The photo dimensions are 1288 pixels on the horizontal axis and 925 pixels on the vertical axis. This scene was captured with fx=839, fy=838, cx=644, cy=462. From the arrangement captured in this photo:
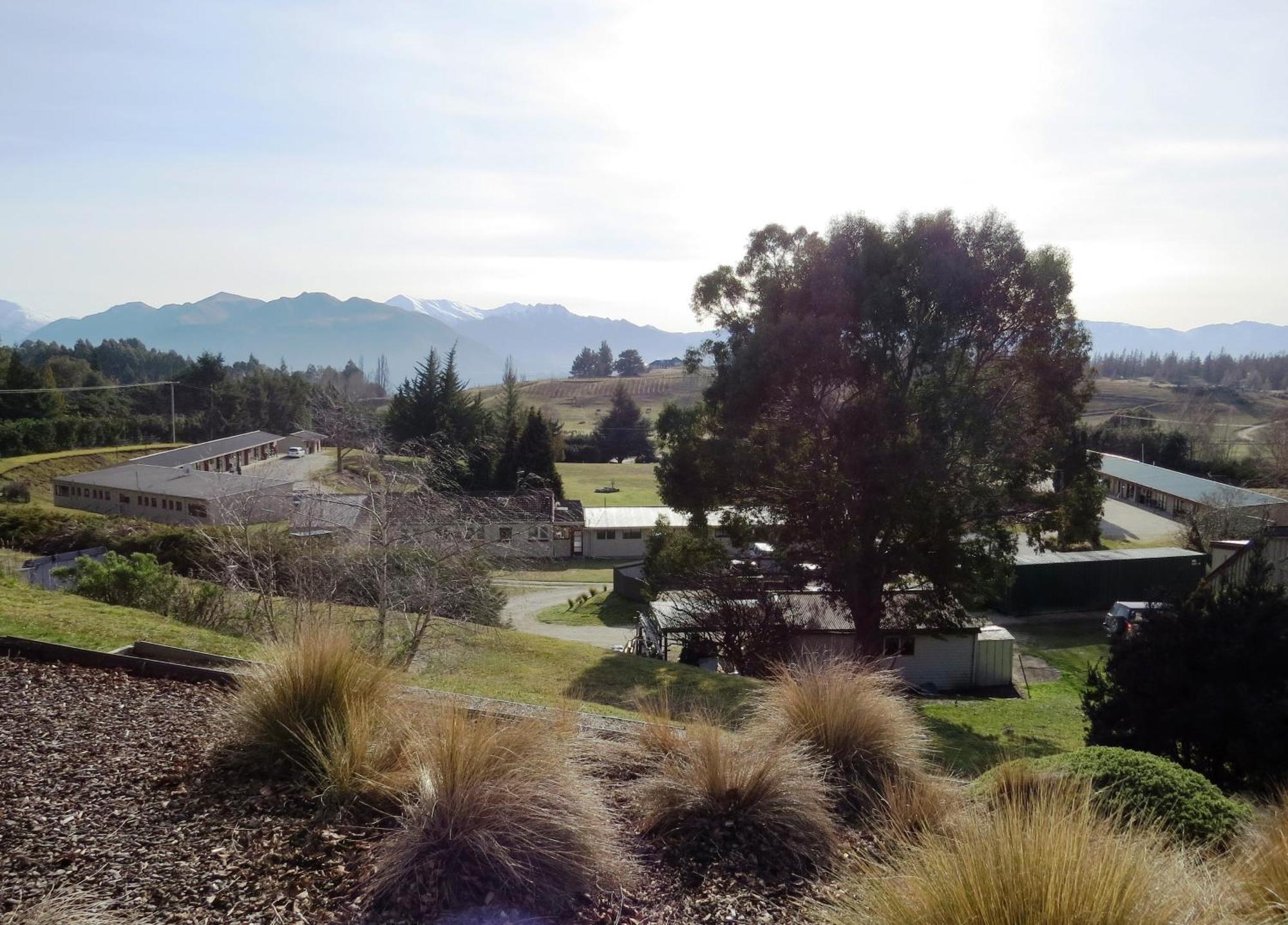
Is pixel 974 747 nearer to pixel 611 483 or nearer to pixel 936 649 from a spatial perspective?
pixel 936 649

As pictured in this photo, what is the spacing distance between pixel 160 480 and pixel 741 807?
3783cm

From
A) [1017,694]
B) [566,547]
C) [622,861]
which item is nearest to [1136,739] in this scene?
[622,861]

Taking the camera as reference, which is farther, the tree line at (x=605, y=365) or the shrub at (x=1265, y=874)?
the tree line at (x=605, y=365)

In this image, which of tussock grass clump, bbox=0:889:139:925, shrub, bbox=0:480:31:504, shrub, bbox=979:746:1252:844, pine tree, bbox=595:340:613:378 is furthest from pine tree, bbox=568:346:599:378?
tussock grass clump, bbox=0:889:139:925

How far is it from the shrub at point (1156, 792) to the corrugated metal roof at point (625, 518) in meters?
30.5

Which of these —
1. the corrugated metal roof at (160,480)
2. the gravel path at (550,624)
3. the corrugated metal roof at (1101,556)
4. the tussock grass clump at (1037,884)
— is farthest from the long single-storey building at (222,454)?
the tussock grass clump at (1037,884)

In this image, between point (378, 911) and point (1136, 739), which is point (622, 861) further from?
point (1136, 739)

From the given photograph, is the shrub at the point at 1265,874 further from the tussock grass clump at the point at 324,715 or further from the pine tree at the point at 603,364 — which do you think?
the pine tree at the point at 603,364

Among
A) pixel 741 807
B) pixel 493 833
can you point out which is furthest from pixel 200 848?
pixel 741 807

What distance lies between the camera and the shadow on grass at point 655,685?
32.0 feet

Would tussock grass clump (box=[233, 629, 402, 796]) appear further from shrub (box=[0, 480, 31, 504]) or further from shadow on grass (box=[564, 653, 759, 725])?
shrub (box=[0, 480, 31, 504])

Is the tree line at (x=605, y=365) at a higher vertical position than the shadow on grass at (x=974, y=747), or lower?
higher

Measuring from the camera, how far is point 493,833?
11.7ft

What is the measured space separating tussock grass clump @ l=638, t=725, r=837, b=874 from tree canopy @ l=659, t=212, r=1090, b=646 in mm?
10546
